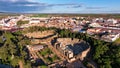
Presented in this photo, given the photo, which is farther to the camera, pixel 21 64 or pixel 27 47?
pixel 27 47

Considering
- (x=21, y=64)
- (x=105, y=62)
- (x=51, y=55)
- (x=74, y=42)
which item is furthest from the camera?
(x=74, y=42)

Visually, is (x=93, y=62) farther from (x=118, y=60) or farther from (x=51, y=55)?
(x=51, y=55)

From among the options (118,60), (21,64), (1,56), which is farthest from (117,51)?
(1,56)

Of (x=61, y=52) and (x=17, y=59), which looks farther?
(x=61, y=52)

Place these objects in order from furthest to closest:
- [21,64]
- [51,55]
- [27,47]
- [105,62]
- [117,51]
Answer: [27,47]
[51,55]
[117,51]
[21,64]
[105,62]

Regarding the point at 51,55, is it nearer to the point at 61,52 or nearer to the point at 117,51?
the point at 61,52

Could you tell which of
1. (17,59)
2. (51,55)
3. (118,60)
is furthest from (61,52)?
(118,60)

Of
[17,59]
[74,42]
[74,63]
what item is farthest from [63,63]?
[74,42]

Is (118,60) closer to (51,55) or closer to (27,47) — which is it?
(51,55)

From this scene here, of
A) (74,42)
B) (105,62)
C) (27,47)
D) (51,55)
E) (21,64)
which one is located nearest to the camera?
(105,62)
